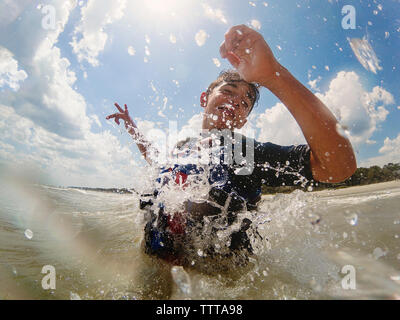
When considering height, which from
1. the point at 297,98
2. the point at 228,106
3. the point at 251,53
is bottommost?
the point at 297,98

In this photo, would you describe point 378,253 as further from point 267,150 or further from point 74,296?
point 74,296

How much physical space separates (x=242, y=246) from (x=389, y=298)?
3.73 ft

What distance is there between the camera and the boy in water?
117 centimetres

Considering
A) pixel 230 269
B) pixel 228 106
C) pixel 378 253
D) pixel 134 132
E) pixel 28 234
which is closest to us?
pixel 230 269

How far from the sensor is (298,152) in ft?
4.82

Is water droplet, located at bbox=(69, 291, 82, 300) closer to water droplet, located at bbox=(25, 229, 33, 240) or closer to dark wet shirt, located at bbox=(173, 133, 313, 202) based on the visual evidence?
dark wet shirt, located at bbox=(173, 133, 313, 202)

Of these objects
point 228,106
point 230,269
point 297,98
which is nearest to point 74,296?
point 230,269

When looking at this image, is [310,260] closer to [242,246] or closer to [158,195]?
[242,246]

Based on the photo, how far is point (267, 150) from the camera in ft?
5.65

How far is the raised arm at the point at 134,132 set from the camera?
151 inches

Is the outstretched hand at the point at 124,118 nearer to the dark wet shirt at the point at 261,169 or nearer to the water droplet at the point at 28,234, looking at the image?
the water droplet at the point at 28,234

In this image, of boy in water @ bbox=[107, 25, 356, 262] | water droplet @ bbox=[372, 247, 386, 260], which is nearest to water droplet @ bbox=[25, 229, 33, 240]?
boy in water @ bbox=[107, 25, 356, 262]

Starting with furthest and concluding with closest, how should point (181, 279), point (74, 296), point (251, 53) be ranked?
point (181, 279), point (74, 296), point (251, 53)

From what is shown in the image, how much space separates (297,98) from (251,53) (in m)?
0.41
